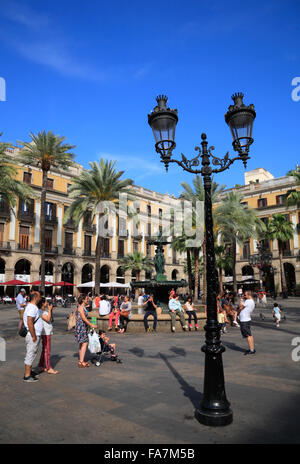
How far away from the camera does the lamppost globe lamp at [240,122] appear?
16.8 feet

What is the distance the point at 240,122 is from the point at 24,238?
115ft

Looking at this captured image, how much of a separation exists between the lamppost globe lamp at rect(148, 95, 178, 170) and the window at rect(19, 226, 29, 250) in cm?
3395

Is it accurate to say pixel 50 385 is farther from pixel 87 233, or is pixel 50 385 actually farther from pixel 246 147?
pixel 87 233

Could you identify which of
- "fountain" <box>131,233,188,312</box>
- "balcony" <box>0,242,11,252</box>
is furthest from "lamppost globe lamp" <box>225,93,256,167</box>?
"balcony" <box>0,242,11,252</box>

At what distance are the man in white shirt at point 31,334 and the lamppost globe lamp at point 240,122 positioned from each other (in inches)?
174

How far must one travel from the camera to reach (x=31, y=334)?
18.7 ft

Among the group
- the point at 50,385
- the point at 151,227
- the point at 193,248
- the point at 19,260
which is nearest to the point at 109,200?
the point at 193,248

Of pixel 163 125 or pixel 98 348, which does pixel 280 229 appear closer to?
pixel 98 348

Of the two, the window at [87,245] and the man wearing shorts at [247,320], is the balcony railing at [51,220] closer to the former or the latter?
the window at [87,245]

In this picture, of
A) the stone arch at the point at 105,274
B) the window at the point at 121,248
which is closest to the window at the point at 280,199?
the window at the point at 121,248

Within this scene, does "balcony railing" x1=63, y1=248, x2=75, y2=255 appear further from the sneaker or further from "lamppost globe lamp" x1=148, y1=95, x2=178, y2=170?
"lamppost globe lamp" x1=148, y1=95, x2=178, y2=170

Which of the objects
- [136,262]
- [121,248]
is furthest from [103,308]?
[121,248]

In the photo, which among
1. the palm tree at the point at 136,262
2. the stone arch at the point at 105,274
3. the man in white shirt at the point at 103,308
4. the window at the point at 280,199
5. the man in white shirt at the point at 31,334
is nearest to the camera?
the man in white shirt at the point at 31,334

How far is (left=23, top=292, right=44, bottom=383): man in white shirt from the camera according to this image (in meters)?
5.73
